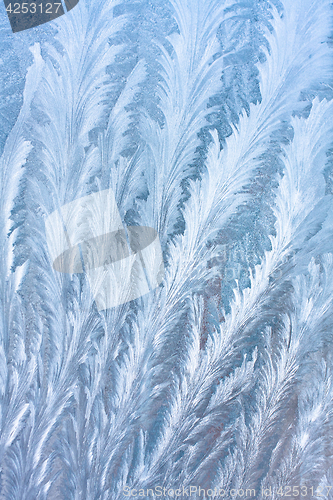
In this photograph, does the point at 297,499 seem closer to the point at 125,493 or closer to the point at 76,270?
the point at 125,493

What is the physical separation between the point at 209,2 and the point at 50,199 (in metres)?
0.52

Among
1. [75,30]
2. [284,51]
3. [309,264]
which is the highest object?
[75,30]

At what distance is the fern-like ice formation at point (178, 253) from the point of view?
623 mm

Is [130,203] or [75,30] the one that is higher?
[75,30]

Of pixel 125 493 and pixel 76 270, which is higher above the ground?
pixel 76 270

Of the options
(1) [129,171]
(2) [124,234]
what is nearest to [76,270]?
(2) [124,234]

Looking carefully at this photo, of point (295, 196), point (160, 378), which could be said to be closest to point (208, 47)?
point (295, 196)

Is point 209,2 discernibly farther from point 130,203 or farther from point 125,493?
point 125,493

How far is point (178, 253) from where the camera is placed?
0.65 m

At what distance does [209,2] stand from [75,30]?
0.28 m

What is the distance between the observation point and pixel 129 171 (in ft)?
2.18

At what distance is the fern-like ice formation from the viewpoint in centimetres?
62

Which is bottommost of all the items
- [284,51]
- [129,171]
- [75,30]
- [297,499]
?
[297,499]

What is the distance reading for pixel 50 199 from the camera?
667 mm
